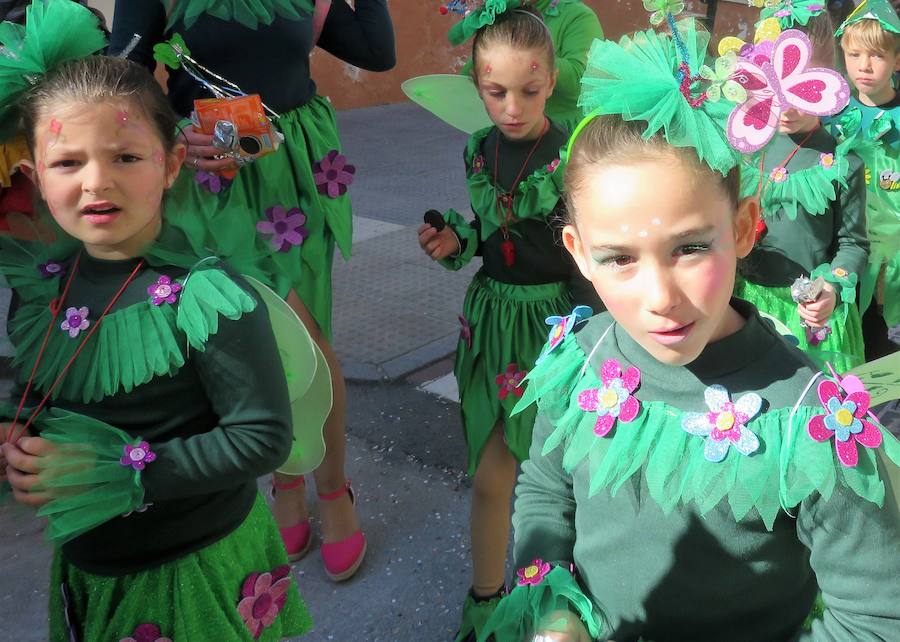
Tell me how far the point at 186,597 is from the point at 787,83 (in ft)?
4.79

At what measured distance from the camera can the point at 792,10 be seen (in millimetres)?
2453

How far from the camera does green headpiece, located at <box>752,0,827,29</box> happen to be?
2.43 metres

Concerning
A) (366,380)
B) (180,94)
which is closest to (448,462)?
(366,380)

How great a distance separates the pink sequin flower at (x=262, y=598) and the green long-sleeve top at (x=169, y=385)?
0.53 feet

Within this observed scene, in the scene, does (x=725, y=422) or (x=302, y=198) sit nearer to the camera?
(x=725, y=422)

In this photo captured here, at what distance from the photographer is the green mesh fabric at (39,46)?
1539 mm

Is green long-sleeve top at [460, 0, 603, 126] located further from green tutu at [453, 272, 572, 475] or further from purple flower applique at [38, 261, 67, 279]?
purple flower applique at [38, 261, 67, 279]

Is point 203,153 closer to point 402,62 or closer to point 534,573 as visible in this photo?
point 534,573

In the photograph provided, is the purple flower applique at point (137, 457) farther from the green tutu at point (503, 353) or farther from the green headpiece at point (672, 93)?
the green tutu at point (503, 353)

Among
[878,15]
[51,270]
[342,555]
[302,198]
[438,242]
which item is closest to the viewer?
[51,270]

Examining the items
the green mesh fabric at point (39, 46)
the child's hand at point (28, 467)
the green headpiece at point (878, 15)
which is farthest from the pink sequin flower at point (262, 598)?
the green headpiece at point (878, 15)

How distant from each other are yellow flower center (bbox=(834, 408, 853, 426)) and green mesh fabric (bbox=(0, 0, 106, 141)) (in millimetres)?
1511

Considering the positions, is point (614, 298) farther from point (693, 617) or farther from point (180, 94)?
point (180, 94)

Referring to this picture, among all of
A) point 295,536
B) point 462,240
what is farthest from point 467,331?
point 295,536
